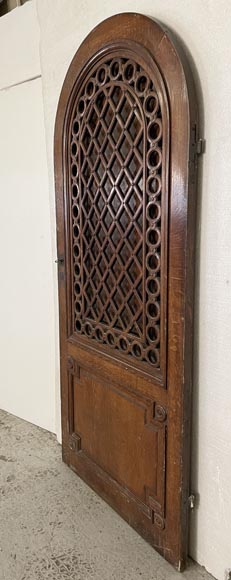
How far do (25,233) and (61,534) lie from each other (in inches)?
60.6

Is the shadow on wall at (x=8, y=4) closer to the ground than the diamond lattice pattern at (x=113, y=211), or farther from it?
farther from it

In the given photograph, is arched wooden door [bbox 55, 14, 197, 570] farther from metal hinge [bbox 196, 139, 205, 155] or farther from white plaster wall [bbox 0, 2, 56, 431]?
white plaster wall [bbox 0, 2, 56, 431]

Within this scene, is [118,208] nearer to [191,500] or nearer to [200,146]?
[200,146]

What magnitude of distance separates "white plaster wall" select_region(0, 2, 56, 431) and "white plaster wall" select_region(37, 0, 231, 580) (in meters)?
0.79

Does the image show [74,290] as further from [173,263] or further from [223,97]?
[223,97]

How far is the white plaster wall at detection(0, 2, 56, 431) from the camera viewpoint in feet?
7.77

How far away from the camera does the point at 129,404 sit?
1.77 meters

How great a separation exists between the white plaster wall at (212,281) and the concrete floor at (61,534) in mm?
228

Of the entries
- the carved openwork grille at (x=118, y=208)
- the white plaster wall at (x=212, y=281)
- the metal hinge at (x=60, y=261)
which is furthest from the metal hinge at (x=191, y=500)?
the metal hinge at (x=60, y=261)

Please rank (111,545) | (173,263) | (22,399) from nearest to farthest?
(173,263) < (111,545) < (22,399)

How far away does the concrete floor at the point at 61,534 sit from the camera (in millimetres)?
1628

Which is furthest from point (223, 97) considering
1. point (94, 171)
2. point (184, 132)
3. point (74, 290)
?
point (74, 290)

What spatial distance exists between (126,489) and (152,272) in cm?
92

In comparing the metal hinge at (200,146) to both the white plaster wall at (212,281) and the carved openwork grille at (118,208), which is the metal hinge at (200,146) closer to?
the white plaster wall at (212,281)
